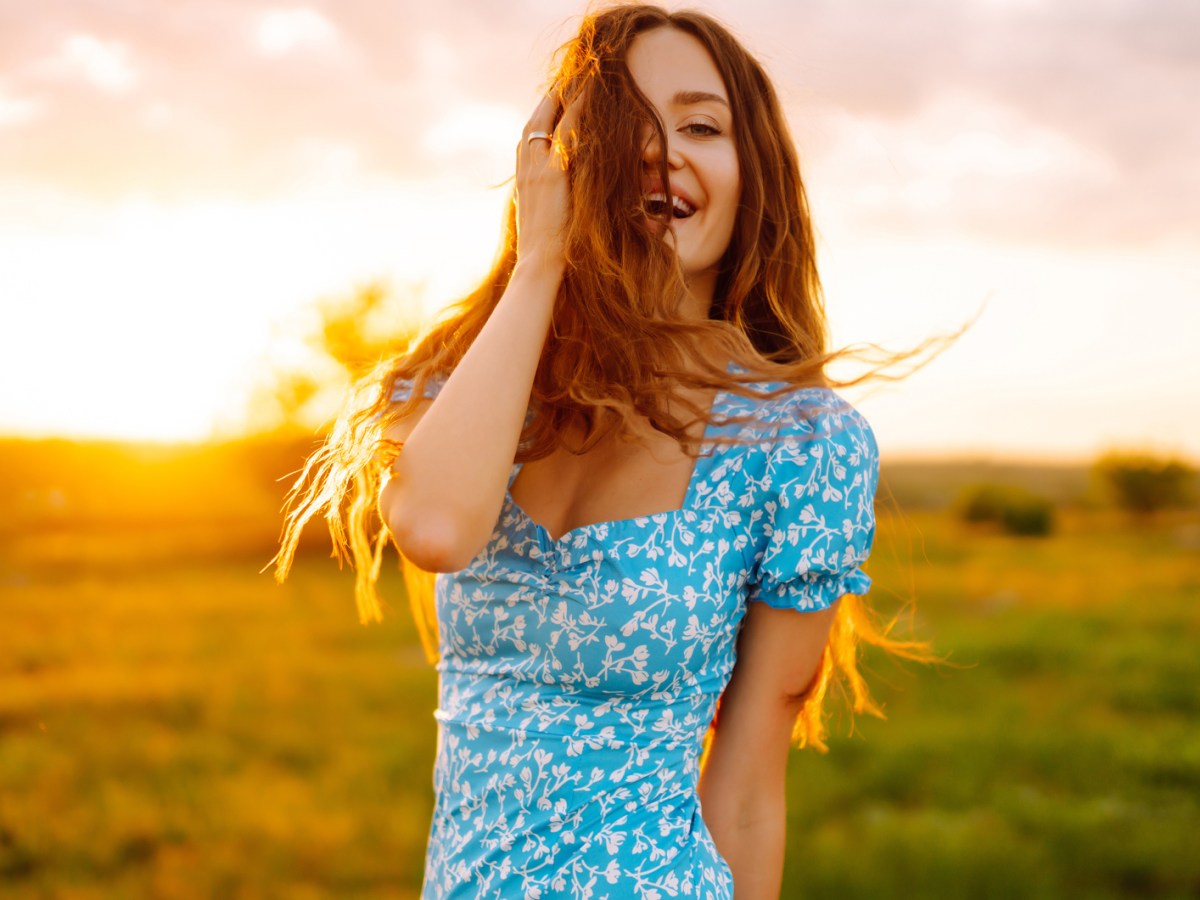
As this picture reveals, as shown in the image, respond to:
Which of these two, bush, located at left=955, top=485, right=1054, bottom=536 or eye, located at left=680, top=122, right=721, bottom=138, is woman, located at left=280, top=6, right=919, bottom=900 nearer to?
eye, located at left=680, top=122, right=721, bottom=138

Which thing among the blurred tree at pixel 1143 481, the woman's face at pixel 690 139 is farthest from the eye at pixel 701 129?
the blurred tree at pixel 1143 481

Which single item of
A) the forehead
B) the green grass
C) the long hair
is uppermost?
the forehead

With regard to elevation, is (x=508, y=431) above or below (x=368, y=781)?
above

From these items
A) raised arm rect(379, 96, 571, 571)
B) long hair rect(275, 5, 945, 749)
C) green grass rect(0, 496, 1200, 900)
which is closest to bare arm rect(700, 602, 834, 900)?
long hair rect(275, 5, 945, 749)

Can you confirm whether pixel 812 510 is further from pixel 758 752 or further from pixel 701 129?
pixel 701 129

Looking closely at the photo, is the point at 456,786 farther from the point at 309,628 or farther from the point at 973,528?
the point at 973,528

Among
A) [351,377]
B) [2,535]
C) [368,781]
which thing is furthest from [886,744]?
[2,535]

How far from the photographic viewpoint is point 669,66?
1.88 m

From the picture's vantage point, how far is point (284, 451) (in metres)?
21.3

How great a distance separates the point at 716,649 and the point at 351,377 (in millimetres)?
1165

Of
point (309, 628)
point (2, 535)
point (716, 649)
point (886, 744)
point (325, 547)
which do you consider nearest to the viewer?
point (716, 649)

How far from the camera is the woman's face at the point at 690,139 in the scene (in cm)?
184

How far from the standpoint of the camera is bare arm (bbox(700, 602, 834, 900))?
1.77 m

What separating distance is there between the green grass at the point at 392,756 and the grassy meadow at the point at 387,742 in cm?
2
